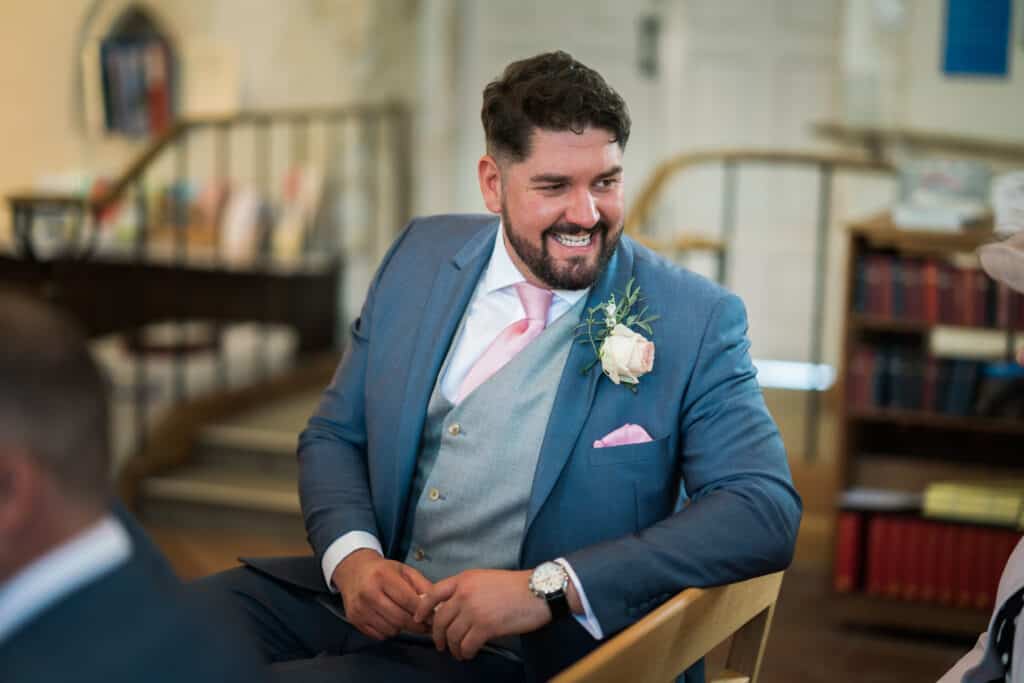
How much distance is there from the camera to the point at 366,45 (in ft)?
22.7

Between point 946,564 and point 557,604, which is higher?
point 557,604

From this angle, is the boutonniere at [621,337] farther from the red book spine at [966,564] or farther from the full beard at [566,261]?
the red book spine at [966,564]

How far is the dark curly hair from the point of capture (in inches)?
73.8

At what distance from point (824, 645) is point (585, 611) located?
2.25m

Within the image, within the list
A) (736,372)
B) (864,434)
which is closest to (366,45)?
(864,434)

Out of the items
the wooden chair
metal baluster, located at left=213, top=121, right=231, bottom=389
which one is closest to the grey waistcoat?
the wooden chair

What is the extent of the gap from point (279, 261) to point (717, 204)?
2.30 m

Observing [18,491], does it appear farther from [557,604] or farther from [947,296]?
[947,296]

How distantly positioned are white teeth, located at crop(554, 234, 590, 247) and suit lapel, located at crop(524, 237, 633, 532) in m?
0.10

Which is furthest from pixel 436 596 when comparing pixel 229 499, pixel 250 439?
pixel 250 439

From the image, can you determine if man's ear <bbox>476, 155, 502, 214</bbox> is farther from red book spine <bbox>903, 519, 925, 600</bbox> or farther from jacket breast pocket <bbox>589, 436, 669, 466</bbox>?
red book spine <bbox>903, 519, 925, 600</bbox>

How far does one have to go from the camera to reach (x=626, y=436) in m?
1.91

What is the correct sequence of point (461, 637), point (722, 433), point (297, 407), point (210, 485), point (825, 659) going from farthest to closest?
point (297, 407)
point (210, 485)
point (825, 659)
point (722, 433)
point (461, 637)

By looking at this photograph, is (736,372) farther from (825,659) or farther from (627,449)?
(825,659)
